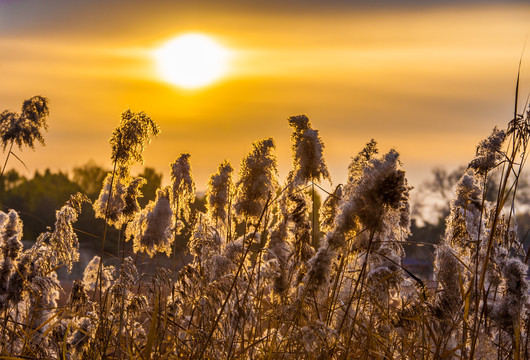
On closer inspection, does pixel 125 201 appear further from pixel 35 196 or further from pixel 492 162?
pixel 35 196

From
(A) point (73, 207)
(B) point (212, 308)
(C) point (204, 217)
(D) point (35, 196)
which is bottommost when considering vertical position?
(B) point (212, 308)

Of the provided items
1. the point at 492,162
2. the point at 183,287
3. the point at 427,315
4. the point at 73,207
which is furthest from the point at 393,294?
the point at 73,207

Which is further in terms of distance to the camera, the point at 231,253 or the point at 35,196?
the point at 35,196

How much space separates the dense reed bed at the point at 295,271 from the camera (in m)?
2.85

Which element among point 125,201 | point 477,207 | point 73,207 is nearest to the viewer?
point 477,207

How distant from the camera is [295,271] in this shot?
4.29 m

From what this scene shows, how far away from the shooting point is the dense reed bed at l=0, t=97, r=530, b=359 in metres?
2.85

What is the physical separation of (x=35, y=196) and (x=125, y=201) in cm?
1875

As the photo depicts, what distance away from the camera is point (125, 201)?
4.72 meters

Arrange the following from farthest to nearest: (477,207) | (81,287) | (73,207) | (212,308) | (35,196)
→ (35,196) < (73,207) < (81,287) < (477,207) < (212,308)

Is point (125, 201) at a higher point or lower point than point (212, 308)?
higher

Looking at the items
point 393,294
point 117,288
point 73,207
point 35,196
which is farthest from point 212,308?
point 35,196

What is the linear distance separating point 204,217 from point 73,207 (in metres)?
1.01

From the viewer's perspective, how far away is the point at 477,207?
146 inches
